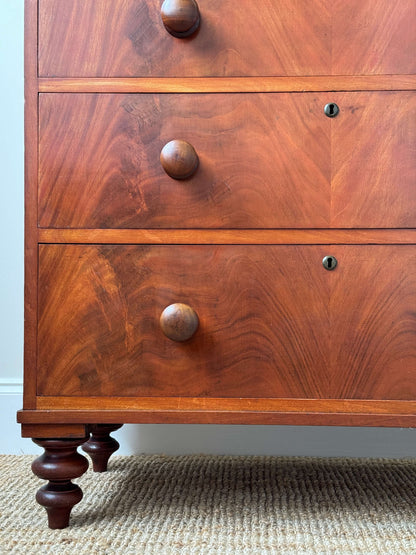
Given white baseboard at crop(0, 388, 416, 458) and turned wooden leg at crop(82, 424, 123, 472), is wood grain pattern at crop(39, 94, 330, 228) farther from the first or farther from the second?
white baseboard at crop(0, 388, 416, 458)

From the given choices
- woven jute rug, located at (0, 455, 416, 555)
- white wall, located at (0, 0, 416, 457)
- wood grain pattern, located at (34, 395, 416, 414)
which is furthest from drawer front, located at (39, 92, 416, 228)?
white wall, located at (0, 0, 416, 457)

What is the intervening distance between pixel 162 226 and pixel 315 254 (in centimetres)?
18

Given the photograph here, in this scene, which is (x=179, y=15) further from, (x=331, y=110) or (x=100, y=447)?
(x=100, y=447)

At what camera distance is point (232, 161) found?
2.60ft

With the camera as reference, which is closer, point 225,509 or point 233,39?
point 233,39

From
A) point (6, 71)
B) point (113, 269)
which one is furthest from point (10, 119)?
point (113, 269)

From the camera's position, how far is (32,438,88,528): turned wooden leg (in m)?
0.81

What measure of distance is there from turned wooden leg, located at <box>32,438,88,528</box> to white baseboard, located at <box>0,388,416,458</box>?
1.44 ft

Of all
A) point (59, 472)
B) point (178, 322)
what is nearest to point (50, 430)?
point (59, 472)

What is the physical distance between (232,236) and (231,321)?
0.10 m

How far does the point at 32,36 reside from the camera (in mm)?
802

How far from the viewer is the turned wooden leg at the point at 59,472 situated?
0.81m

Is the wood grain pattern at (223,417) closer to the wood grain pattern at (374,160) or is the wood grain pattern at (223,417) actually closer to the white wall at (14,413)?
the wood grain pattern at (374,160)

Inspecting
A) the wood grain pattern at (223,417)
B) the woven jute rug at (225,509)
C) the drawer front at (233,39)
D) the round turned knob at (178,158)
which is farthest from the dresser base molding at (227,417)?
the drawer front at (233,39)
